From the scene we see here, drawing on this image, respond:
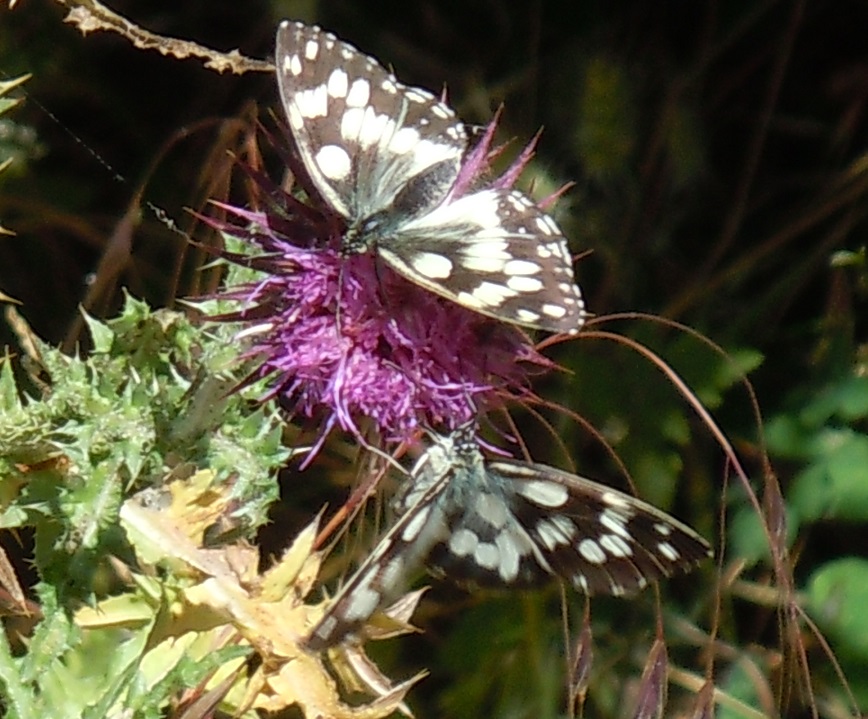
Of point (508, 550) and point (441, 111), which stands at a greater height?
point (441, 111)

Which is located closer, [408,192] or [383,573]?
[383,573]

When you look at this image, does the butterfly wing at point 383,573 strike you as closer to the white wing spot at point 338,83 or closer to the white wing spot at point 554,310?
the white wing spot at point 554,310

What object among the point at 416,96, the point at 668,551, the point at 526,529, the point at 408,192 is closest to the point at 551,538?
the point at 526,529

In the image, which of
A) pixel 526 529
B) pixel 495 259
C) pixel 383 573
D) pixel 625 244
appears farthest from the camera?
pixel 625 244

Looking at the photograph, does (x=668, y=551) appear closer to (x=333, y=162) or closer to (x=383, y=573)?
(x=383, y=573)

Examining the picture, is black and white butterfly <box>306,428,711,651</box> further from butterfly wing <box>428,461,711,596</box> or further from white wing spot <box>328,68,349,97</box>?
white wing spot <box>328,68,349,97</box>

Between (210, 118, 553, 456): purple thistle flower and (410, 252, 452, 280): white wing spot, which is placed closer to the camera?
(410, 252, 452, 280): white wing spot

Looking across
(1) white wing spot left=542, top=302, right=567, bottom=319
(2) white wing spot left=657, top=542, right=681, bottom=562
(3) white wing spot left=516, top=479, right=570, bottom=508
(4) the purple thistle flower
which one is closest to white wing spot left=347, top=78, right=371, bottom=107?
(4) the purple thistle flower
